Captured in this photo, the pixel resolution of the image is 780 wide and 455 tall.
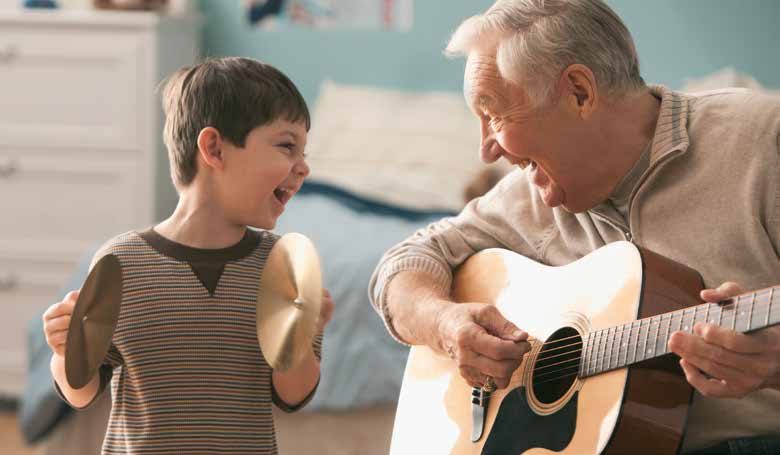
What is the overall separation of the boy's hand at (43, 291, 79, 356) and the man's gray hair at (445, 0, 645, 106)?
60 cm

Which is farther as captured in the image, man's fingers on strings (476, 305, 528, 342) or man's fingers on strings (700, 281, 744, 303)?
man's fingers on strings (476, 305, 528, 342)

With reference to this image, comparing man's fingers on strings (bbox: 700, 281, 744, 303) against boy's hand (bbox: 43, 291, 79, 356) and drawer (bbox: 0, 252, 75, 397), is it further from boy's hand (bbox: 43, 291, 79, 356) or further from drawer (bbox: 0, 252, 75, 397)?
drawer (bbox: 0, 252, 75, 397)

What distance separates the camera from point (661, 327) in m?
1.09

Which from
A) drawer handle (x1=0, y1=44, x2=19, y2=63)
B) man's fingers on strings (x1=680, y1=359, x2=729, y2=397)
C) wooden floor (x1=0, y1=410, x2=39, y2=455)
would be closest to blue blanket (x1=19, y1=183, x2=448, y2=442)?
wooden floor (x1=0, y1=410, x2=39, y2=455)

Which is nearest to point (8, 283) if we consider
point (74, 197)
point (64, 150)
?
point (74, 197)

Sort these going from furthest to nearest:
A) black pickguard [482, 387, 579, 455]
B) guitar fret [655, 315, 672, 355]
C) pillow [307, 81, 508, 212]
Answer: pillow [307, 81, 508, 212] → black pickguard [482, 387, 579, 455] → guitar fret [655, 315, 672, 355]

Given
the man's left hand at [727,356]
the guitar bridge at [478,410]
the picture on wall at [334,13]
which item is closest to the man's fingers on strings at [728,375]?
the man's left hand at [727,356]

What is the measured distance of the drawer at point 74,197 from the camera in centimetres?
339

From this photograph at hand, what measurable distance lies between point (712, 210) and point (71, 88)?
2.61 metres

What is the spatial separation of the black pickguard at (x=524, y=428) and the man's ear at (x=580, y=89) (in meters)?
0.36

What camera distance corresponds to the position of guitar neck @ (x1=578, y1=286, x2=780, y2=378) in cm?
98

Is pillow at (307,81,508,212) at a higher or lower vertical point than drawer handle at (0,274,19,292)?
higher

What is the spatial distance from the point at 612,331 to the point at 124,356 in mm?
549

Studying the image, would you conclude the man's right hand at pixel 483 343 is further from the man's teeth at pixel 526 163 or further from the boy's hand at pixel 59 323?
the boy's hand at pixel 59 323
